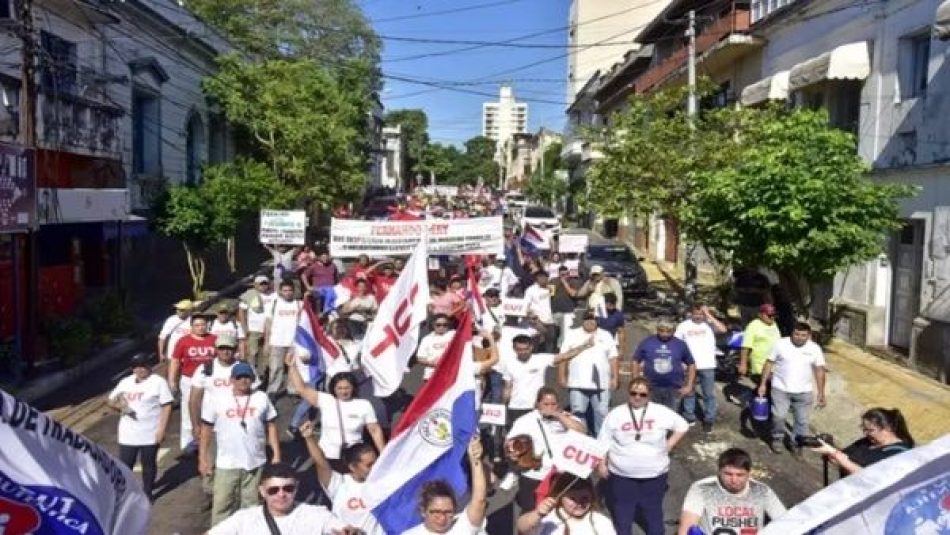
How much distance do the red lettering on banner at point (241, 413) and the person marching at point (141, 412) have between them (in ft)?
3.56

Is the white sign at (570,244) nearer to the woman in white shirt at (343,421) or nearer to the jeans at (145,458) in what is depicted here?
the jeans at (145,458)

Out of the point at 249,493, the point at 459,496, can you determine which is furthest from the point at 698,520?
the point at 249,493

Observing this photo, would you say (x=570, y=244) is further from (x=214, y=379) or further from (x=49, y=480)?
(x=49, y=480)

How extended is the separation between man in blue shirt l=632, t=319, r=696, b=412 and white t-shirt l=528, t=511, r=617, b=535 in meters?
4.85

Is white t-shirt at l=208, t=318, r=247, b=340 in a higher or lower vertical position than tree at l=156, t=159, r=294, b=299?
lower

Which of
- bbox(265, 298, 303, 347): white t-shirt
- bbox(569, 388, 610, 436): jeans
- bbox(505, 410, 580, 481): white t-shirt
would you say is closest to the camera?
bbox(505, 410, 580, 481): white t-shirt

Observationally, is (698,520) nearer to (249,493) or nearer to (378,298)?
(249,493)

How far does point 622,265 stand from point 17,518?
69.9 ft

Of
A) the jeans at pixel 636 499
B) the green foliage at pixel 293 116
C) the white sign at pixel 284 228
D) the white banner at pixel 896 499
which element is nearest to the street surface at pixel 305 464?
the jeans at pixel 636 499

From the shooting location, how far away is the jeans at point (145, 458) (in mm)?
8151

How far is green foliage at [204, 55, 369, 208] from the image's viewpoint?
29.4 metres

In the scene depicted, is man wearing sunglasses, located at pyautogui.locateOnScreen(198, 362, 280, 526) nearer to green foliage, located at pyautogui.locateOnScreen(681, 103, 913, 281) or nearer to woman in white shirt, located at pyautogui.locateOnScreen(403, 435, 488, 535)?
woman in white shirt, located at pyautogui.locateOnScreen(403, 435, 488, 535)

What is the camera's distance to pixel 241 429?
23.9 feet

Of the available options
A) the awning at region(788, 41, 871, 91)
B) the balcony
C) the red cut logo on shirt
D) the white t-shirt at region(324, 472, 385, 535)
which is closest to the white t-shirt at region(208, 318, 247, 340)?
the white t-shirt at region(324, 472, 385, 535)
